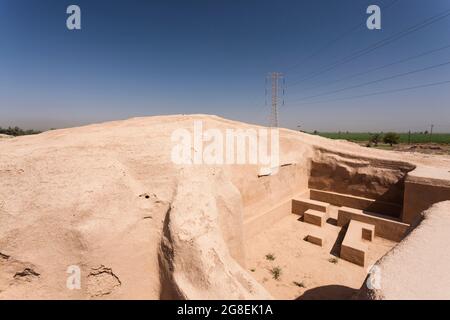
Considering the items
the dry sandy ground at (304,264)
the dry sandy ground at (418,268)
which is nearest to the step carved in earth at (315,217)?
the dry sandy ground at (304,264)

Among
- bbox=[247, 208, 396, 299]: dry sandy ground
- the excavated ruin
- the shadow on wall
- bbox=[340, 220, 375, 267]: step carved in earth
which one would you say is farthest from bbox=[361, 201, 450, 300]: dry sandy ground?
bbox=[340, 220, 375, 267]: step carved in earth

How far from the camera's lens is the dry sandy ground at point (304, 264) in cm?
493

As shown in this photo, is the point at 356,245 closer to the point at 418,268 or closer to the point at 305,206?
the point at 305,206

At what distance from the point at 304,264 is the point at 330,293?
40.2 inches

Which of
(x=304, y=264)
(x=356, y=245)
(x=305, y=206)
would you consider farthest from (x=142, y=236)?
(x=305, y=206)

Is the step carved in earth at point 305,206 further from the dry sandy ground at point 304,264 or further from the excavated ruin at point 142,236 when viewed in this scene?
the excavated ruin at point 142,236

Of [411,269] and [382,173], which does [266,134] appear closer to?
[382,173]

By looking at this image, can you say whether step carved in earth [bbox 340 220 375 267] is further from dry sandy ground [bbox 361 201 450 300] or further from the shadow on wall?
dry sandy ground [bbox 361 201 450 300]

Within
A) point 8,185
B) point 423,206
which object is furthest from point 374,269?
point 423,206

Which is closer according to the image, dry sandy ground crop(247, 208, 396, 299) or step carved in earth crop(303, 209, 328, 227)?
dry sandy ground crop(247, 208, 396, 299)

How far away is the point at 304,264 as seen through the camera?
582cm

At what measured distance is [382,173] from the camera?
884cm

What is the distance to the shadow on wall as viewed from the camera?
15.5ft
